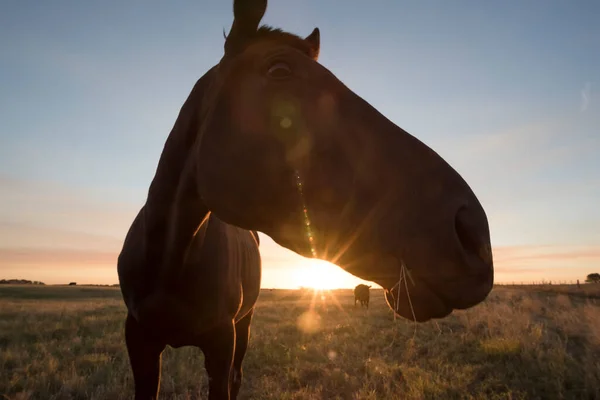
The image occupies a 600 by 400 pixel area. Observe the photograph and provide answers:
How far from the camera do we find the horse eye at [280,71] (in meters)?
2.18

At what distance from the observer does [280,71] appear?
2.19 meters

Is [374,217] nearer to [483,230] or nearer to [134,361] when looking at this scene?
[483,230]

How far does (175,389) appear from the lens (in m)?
6.36

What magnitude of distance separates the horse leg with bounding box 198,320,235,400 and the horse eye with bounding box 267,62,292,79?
2453mm

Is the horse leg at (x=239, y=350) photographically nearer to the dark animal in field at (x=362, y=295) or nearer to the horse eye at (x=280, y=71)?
the horse eye at (x=280, y=71)

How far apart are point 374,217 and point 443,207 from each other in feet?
0.93

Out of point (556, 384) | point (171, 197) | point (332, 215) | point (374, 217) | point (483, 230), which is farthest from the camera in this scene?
point (556, 384)

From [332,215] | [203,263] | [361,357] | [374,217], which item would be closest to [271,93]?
[332,215]

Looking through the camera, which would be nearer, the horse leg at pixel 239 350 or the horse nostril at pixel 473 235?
the horse nostril at pixel 473 235

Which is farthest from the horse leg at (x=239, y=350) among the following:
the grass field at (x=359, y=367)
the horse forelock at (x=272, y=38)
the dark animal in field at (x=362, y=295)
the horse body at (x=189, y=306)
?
the dark animal in field at (x=362, y=295)

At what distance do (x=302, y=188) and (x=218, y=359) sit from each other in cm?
243

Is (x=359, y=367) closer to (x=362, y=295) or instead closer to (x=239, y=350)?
(x=239, y=350)

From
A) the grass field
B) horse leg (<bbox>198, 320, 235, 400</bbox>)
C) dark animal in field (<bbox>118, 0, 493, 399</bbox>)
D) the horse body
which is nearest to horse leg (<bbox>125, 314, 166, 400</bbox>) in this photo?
the horse body

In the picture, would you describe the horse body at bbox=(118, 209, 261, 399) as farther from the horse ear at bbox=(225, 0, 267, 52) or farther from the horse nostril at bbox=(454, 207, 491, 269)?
the horse nostril at bbox=(454, 207, 491, 269)
